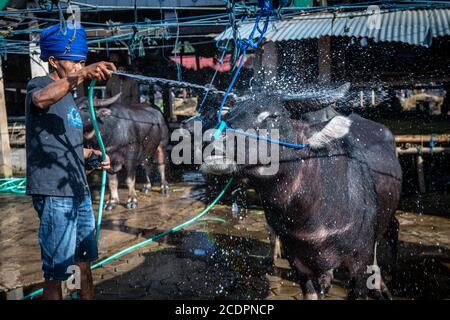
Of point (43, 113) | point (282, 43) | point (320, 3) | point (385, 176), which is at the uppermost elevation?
point (320, 3)

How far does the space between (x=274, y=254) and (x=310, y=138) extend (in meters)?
2.25

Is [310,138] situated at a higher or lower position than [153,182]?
higher

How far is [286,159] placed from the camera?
2.65 meters

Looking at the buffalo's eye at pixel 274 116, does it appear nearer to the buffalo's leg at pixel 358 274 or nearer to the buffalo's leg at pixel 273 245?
the buffalo's leg at pixel 358 274

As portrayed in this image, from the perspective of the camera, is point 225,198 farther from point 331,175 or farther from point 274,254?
point 331,175

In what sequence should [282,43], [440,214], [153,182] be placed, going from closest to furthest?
1. [440,214]
2. [282,43]
3. [153,182]

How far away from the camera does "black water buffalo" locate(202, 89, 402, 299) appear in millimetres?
2639

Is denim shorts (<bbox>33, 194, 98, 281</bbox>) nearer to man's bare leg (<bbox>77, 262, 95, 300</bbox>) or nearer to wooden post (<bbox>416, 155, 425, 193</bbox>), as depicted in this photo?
man's bare leg (<bbox>77, 262, 95, 300</bbox>)

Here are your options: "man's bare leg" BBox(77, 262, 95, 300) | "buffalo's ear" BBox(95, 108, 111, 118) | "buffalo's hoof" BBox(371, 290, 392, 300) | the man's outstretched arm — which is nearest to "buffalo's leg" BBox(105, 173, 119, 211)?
"buffalo's ear" BBox(95, 108, 111, 118)

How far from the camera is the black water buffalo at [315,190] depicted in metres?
2.64

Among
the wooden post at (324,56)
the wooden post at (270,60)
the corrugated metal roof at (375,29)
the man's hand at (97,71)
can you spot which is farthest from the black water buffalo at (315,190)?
the wooden post at (270,60)

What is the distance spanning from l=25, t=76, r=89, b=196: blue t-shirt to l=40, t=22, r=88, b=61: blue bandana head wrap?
0.68ft

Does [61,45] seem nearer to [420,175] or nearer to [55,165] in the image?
[55,165]

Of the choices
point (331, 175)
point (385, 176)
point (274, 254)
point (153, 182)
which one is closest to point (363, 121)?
point (385, 176)
